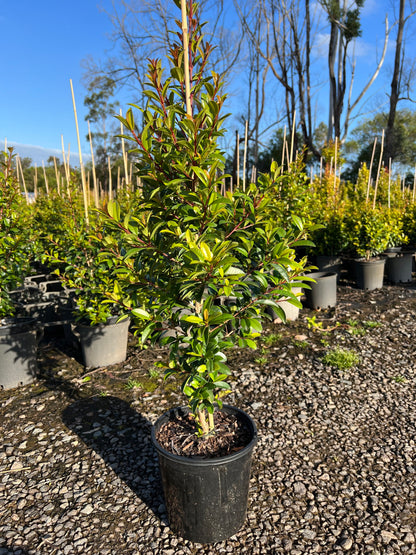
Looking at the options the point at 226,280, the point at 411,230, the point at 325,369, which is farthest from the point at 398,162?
the point at 226,280

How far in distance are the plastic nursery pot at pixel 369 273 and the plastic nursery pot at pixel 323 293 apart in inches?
51.4

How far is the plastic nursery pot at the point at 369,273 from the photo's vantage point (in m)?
6.59

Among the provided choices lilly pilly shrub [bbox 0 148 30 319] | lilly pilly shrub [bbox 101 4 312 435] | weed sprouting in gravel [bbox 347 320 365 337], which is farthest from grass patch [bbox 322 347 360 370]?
lilly pilly shrub [bbox 0 148 30 319]

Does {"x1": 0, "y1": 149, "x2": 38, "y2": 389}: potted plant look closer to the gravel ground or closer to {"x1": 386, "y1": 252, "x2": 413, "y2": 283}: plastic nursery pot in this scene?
the gravel ground

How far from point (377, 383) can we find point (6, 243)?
3.54 m

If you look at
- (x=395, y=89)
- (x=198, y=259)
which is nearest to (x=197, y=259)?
(x=198, y=259)

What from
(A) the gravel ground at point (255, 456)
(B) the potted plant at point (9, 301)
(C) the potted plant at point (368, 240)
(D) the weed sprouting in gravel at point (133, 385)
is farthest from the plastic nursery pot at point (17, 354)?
(C) the potted plant at point (368, 240)

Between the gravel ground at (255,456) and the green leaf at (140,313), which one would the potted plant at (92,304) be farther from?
the green leaf at (140,313)

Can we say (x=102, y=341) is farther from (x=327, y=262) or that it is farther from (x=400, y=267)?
(x=400, y=267)

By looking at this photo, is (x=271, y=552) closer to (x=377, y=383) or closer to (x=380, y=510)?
(x=380, y=510)

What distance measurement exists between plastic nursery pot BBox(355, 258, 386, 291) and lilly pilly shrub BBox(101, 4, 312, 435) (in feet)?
16.9

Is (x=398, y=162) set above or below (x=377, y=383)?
above

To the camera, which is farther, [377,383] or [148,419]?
[377,383]

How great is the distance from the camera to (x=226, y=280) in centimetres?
157
